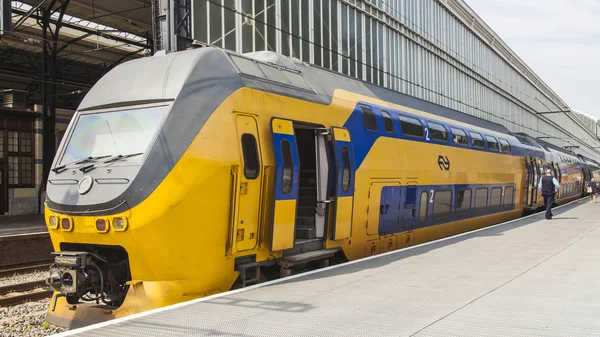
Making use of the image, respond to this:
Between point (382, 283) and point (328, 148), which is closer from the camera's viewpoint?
point (382, 283)

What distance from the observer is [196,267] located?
279 inches

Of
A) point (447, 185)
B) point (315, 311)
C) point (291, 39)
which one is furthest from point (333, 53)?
point (315, 311)

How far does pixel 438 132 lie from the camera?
46.2 feet

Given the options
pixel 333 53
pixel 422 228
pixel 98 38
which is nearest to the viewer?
pixel 422 228

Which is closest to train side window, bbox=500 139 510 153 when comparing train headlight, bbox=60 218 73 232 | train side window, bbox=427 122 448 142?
train side window, bbox=427 122 448 142

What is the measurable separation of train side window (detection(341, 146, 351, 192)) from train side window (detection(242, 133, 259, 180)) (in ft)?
7.05

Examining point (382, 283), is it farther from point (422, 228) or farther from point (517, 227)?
point (517, 227)

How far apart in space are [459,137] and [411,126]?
3.51 metres

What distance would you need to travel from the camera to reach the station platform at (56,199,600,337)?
5488 mm

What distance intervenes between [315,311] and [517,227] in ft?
36.8

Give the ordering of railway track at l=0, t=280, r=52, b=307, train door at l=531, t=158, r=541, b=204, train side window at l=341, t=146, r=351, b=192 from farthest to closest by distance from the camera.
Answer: train door at l=531, t=158, r=541, b=204 → railway track at l=0, t=280, r=52, b=307 → train side window at l=341, t=146, r=351, b=192

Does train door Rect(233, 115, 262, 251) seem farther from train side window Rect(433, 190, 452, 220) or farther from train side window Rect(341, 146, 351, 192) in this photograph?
train side window Rect(433, 190, 452, 220)

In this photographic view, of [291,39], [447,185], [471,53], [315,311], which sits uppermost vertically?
[471,53]

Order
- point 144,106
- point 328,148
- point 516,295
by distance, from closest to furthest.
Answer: point 516,295
point 144,106
point 328,148
